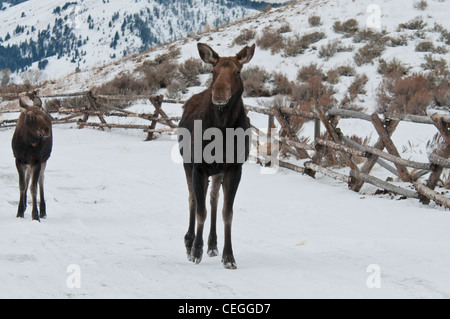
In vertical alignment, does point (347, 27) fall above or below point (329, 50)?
above

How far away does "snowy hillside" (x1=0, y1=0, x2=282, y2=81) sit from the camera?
488 feet

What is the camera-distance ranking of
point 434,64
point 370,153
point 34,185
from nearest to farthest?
point 34,185, point 370,153, point 434,64

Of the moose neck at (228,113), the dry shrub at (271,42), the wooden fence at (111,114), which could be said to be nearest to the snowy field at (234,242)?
the moose neck at (228,113)

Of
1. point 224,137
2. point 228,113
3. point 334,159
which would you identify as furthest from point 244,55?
point 334,159

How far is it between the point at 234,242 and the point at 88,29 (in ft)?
541

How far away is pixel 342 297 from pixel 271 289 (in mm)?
512

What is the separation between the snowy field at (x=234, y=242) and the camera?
371cm

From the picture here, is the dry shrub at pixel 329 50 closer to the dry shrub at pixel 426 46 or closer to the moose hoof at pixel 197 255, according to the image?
the dry shrub at pixel 426 46

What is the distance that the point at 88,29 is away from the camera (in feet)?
523

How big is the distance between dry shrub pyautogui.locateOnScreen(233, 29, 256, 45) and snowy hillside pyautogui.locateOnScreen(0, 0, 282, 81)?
115 metres

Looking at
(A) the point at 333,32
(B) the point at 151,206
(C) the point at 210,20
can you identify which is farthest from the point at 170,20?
(B) the point at 151,206

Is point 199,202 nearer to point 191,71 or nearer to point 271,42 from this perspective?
point 191,71

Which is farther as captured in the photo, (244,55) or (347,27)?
(347,27)

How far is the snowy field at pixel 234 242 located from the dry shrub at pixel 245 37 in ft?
55.5
